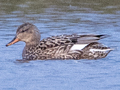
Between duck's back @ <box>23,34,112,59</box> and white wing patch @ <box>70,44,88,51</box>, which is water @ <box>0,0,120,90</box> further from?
white wing patch @ <box>70,44,88,51</box>

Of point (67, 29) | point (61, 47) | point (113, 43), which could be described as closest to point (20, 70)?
point (61, 47)

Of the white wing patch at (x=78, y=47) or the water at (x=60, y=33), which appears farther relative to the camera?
the white wing patch at (x=78, y=47)

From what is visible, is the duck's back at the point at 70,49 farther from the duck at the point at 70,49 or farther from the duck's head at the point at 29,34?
the duck's head at the point at 29,34

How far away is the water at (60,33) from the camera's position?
7488 millimetres

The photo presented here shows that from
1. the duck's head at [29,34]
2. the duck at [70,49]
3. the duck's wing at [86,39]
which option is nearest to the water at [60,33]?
the duck at [70,49]

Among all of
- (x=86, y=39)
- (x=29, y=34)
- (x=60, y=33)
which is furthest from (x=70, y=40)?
(x=60, y=33)

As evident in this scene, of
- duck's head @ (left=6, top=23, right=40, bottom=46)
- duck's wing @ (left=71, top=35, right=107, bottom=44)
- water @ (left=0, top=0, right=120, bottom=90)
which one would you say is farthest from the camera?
duck's head @ (left=6, top=23, right=40, bottom=46)

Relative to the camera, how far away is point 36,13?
53.7ft

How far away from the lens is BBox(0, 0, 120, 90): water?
7488mm

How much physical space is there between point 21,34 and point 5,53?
1.92ft

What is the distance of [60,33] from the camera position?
12.2 metres

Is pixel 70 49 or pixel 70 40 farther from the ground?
pixel 70 40

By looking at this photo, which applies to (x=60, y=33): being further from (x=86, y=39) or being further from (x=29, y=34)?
(x=86, y=39)

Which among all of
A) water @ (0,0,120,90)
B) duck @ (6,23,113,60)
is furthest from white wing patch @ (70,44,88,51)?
water @ (0,0,120,90)
